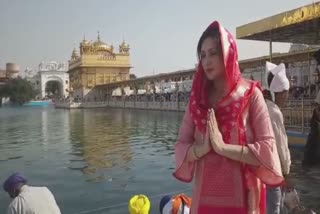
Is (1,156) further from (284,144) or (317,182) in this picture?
(284,144)

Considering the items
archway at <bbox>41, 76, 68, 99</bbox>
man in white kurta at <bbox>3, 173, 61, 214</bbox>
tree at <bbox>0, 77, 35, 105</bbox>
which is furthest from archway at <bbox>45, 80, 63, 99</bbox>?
man in white kurta at <bbox>3, 173, 61, 214</bbox>

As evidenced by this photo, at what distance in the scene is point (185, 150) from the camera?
6.97 feet

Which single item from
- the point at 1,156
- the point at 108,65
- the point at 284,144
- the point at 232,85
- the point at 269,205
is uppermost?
the point at 108,65

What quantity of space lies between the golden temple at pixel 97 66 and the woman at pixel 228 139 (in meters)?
67.9

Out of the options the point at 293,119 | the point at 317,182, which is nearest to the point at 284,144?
the point at 317,182

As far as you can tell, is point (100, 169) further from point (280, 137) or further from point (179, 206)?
point (280, 137)

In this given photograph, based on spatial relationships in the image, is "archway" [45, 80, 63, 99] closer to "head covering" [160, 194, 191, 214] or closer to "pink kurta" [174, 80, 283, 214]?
"head covering" [160, 194, 191, 214]

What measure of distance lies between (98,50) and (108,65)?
332 cm

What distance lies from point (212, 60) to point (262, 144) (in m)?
0.47

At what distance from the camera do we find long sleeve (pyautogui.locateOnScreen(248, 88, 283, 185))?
1985 mm

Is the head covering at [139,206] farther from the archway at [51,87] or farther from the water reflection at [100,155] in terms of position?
the archway at [51,87]

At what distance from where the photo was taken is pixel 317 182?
7305 millimetres

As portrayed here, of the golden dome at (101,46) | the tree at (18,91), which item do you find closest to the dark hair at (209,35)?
the golden dome at (101,46)

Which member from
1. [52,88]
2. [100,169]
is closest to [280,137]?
[100,169]
